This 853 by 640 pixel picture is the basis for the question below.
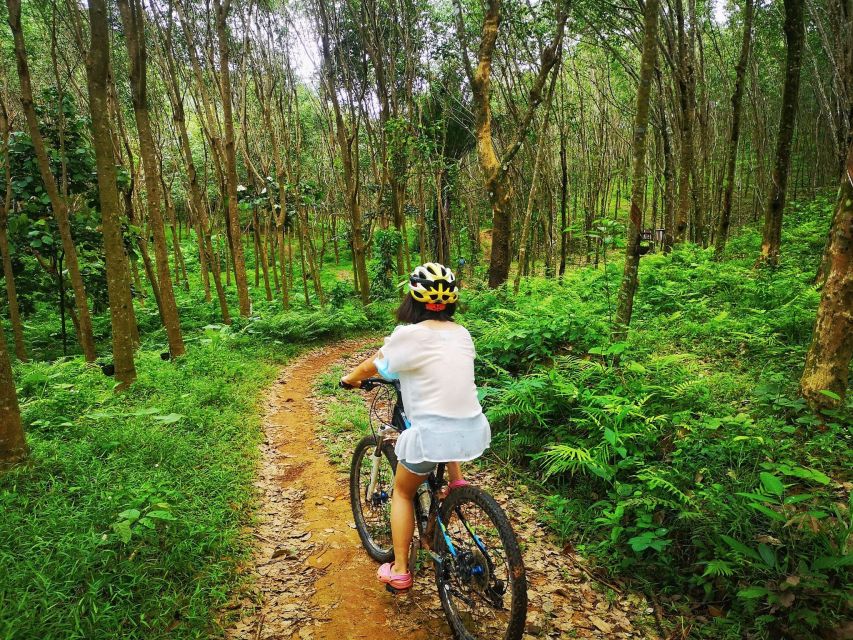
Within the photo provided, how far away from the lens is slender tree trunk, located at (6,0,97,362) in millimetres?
6559

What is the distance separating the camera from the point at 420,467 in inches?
110

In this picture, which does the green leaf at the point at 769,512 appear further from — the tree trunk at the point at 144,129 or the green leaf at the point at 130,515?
the tree trunk at the point at 144,129

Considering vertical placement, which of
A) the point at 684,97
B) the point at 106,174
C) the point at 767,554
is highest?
the point at 684,97

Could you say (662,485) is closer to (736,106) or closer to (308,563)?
(308,563)

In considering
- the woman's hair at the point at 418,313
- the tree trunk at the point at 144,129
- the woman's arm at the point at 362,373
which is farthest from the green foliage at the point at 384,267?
the woman's hair at the point at 418,313

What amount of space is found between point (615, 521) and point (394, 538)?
172 centimetres

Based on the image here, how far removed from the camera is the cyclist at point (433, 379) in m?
2.64

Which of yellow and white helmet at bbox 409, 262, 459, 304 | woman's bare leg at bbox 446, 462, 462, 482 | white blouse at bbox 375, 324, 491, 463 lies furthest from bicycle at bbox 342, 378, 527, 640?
yellow and white helmet at bbox 409, 262, 459, 304

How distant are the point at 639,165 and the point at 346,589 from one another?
5.27m

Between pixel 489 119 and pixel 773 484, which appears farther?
pixel 489 119

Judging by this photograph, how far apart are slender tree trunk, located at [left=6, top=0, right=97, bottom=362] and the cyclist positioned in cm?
768

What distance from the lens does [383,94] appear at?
1377 cm

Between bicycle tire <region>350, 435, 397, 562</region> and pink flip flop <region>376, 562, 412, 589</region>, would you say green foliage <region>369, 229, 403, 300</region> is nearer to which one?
bicycle tire <region>350, 435, 397, 562</region>

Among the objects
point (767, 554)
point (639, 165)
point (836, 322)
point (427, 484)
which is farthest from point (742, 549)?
point (639, 165)
